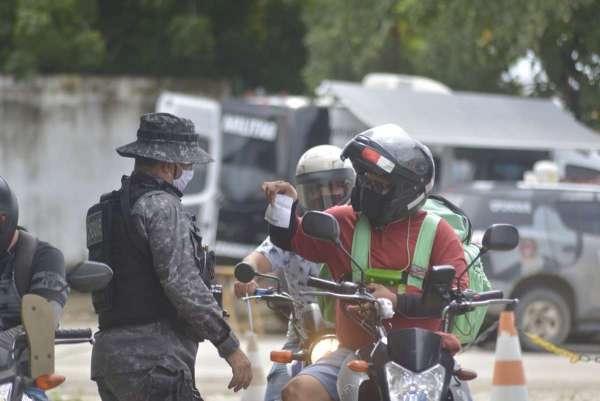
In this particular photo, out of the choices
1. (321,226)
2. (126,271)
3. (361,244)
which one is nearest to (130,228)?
(126,271)

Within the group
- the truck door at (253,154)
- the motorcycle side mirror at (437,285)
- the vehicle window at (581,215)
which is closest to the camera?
the motorcycle side mirror at (437,285)

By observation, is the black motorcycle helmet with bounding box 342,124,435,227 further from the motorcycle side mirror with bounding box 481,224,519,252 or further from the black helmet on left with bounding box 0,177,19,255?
the black helmet on left with bounding box 0,177,19,255

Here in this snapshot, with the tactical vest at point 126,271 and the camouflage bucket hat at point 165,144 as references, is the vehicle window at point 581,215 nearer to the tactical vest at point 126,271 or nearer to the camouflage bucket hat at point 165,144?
the camouflage bucket hat at point 165,144

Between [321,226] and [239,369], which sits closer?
[321,226]

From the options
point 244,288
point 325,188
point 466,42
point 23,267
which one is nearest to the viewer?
point 23,267

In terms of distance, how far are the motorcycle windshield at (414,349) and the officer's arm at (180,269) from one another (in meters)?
0.83

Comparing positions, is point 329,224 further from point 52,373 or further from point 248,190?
point 248,190

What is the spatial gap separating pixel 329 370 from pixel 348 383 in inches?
7.6

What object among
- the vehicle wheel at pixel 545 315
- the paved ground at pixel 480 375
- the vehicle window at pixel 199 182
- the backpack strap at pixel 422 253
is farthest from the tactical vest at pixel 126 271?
the vehicle window at pixel 199 182

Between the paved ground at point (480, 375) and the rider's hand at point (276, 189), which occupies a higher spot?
the rider's hand at point (276, 189)

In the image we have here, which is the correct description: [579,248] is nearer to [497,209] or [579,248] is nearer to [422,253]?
[497,209]

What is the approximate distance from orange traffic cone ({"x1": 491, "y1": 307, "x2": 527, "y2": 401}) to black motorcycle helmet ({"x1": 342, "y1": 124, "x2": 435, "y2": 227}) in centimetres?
246

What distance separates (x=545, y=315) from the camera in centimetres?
1525

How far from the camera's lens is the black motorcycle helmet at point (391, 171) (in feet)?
18.6
